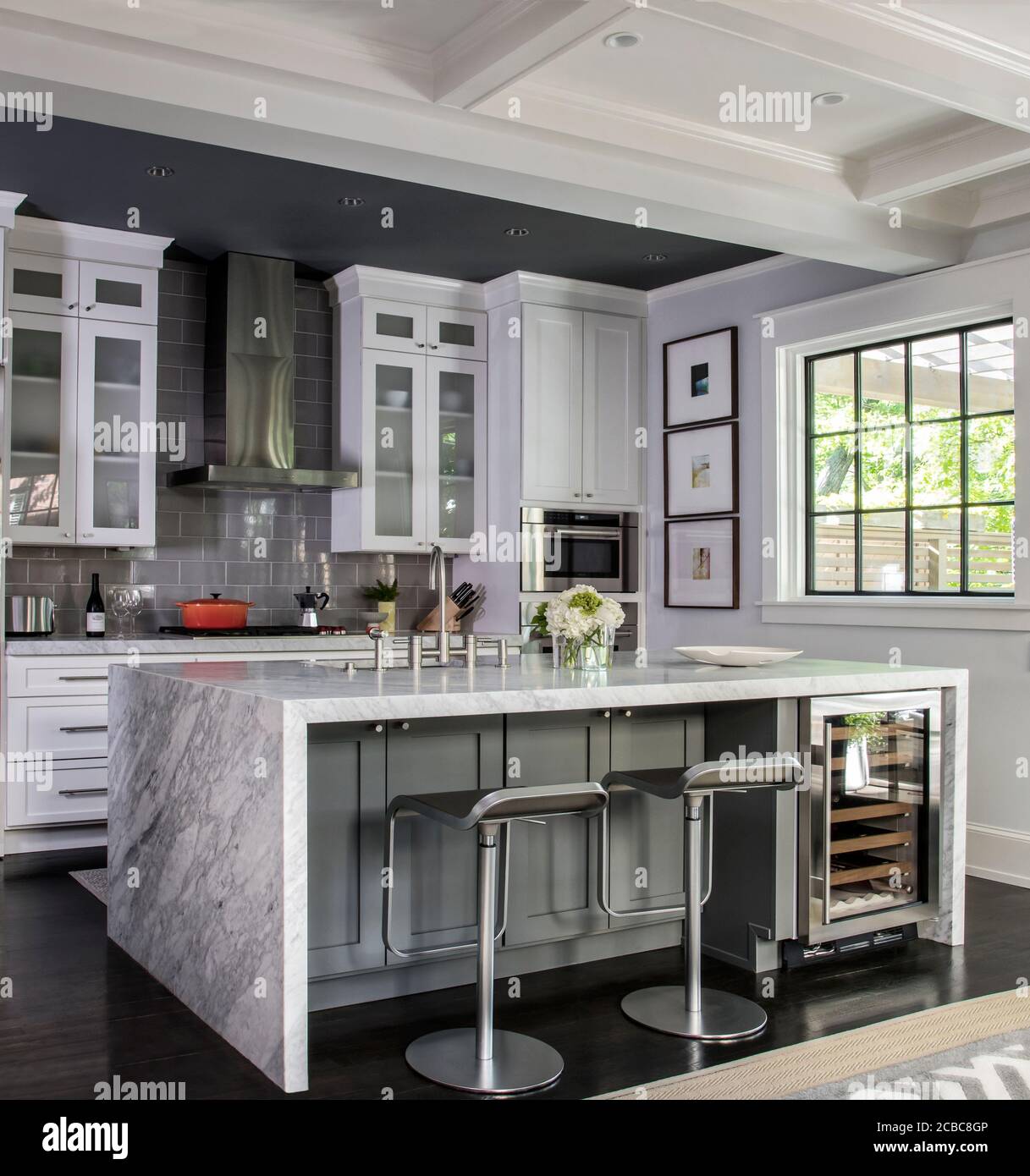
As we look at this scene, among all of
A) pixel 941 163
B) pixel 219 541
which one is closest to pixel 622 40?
pixel 941 163

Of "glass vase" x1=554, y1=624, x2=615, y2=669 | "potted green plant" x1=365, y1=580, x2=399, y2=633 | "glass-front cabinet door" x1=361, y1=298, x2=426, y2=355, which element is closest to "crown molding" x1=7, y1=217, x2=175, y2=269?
"glass-front cabinet door" x1=361, y1=298, x2=426, y2=355

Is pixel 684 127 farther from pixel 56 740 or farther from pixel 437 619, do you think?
pixel 56 740

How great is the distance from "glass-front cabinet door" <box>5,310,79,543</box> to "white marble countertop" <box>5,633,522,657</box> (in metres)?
0.53

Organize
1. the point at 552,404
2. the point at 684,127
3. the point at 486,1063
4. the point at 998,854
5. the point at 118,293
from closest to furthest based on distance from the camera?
1. the point at 486,1063
2. the point at 684,127
3. the point at 998,854
4. the point at 118,293
5. the point at 552,404

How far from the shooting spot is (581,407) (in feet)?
19.8

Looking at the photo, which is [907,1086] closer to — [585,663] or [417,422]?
[585,663]

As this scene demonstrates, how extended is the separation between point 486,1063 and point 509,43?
8.91 feet

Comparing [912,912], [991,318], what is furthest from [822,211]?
[912,912]

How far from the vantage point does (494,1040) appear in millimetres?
2715

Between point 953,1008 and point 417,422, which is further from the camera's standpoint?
point 417,422

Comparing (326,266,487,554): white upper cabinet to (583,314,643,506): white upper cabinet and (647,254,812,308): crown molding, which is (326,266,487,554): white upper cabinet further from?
(647,254,812,308): crown molding

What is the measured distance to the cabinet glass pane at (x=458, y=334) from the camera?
597 centimetres

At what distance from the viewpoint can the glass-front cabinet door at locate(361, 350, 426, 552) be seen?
5.74 m

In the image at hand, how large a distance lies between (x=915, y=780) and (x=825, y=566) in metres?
1.83
